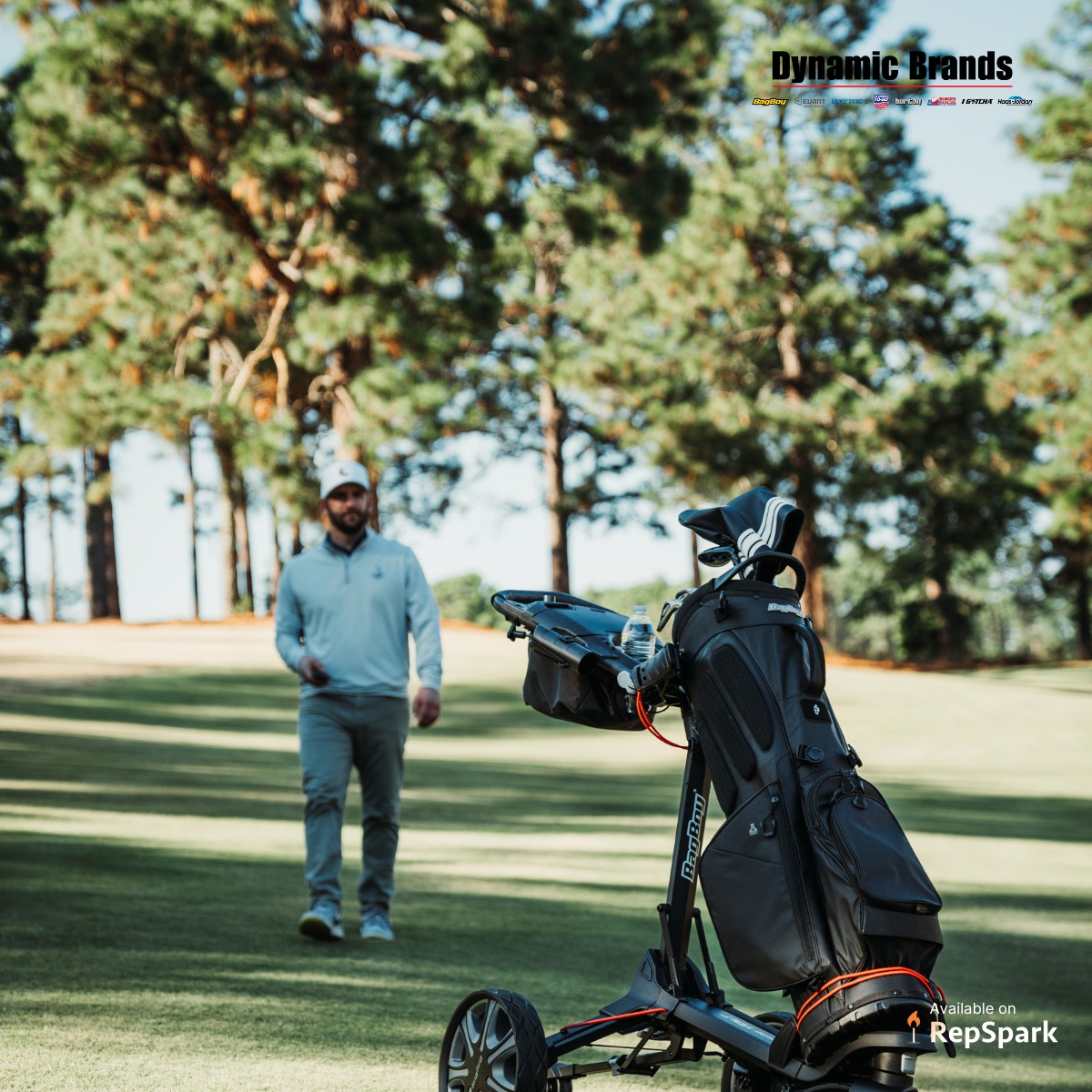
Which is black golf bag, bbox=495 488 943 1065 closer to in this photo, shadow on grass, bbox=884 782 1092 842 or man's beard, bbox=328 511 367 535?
man's beard, bbox=328 511 367 535

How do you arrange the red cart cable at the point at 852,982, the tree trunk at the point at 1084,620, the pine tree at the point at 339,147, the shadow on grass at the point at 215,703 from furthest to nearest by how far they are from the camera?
the tree trunk at the point at 1084,620 < the shadow on grass at the point at 215,703 < the pine tree at the point at 339,147 < the red cart cable at the point at 852,982

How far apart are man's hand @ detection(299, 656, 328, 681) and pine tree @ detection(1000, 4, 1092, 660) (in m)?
21.2

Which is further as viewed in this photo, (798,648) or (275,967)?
(275,967)

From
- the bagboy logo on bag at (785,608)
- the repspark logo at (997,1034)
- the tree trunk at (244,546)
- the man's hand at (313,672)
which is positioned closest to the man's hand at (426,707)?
the man's hand at (313,672)

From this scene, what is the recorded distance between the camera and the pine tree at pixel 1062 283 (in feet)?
79.6

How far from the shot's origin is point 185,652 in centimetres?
2122

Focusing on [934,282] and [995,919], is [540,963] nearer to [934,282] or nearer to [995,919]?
[995,919]

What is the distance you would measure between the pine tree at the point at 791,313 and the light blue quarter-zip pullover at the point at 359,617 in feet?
73.5

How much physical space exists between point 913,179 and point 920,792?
22760 millimetres

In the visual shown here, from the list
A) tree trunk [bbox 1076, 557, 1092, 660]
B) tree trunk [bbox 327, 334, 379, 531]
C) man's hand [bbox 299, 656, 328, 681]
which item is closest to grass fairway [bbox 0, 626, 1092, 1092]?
man's hand [bbox 299, 656, 328, 681]

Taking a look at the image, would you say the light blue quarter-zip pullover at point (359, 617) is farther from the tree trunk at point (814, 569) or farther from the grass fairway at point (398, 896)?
the tree trunk at point (814, 569)

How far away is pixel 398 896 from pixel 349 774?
4.51ft

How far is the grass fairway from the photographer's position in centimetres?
395

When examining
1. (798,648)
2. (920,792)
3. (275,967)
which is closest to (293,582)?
(275,967)
